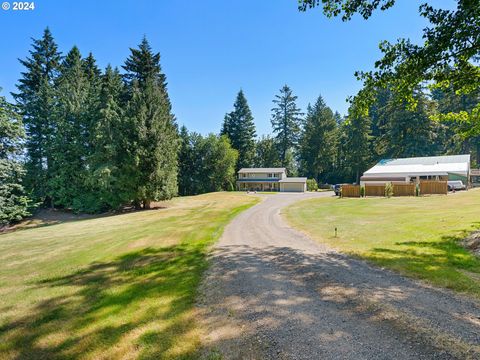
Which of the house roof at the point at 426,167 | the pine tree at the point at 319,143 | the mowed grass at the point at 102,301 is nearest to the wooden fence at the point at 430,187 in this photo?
the house roof at the point at 426,167

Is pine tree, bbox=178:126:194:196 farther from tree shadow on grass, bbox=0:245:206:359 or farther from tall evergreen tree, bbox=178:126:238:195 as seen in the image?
tree shadow on grass, bbox=0:245:206:359

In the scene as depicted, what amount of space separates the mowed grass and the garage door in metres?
46.8

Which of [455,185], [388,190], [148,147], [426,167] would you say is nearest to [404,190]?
[388,190]

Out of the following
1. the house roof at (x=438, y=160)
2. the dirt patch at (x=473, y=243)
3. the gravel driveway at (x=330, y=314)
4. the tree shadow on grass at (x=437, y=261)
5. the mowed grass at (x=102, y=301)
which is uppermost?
the house roof at (x=438, y=160)

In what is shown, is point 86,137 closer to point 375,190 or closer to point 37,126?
point 37,126

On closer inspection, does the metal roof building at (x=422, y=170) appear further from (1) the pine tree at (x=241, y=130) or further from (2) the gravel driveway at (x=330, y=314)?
(2) the gravel driveway at (x=330, y=314)

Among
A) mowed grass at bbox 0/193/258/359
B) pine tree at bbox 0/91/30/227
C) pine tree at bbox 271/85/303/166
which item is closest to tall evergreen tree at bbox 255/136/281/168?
pine tree at bbox 271/85/303/166

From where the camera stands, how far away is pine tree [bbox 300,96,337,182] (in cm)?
6575

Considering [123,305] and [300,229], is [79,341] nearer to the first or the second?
[123,305]

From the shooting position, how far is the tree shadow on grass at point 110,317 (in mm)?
4391

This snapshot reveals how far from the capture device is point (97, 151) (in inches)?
1217

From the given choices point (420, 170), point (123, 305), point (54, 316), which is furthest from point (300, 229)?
point (420, 170)

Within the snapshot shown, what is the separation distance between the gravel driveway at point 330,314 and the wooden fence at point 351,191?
27869mm

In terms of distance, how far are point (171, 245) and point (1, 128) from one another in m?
24.3
